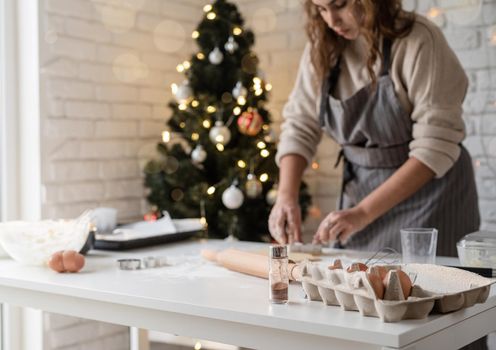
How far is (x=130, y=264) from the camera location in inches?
78.6

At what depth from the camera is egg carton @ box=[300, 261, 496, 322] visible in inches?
52.3

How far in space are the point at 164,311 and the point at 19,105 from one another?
69.2 inches

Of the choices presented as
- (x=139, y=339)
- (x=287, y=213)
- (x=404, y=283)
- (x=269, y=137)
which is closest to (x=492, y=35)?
(x=269, y=137)

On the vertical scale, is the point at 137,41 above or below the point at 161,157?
above

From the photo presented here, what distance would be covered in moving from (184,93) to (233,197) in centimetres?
55

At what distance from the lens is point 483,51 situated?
3045 mm

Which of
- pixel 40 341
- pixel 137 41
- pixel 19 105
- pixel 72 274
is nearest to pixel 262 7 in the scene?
pixel 137 41

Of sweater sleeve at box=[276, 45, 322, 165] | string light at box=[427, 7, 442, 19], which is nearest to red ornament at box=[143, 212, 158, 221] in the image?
sweater sleeve at box=[276, 45, 322, 165]

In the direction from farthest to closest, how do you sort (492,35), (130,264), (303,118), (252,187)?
1. (252,187)
2. (492,35)
3. (303,118)
4. (130,264)

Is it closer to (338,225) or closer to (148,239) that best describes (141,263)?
(148,239)

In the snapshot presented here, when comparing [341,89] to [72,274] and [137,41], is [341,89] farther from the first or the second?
[137,41]

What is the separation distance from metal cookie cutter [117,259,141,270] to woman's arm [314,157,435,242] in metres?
0.58

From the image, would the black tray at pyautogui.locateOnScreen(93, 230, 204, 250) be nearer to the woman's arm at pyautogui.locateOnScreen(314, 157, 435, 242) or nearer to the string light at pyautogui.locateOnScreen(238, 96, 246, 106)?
the woman's arm at pyautogui.locateOnScreen(314, 157, 435, 242)

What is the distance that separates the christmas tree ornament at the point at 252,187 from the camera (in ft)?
10.3
